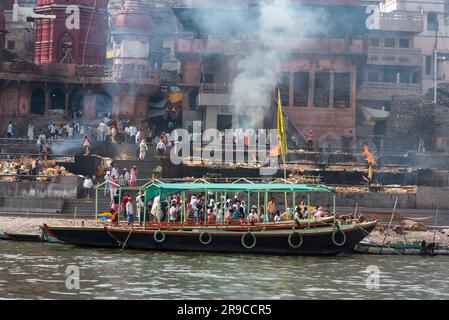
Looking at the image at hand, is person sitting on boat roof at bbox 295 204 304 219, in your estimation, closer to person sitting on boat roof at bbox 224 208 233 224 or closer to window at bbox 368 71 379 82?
person sitting on boat roof at bbox 224 208 233 224

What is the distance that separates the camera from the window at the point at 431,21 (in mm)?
67688

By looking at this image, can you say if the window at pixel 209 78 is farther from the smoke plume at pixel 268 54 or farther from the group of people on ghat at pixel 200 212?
the group of people on ghat at pixel 200 212

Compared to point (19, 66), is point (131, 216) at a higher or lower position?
lower

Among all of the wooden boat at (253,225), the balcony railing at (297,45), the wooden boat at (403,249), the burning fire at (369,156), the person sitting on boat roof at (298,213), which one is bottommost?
the wooden boat at (403,249)

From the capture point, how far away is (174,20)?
229ft

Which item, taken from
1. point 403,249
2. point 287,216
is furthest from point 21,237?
point 403,249

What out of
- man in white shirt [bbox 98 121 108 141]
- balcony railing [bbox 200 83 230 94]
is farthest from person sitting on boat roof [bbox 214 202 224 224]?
balcony railing [bbox 200 83 230 94]

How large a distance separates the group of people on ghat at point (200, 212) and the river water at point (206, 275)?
1615mm

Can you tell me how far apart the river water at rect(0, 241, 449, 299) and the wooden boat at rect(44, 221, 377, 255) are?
41 centimetres

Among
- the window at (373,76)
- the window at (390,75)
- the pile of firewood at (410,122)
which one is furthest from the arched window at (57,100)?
the window at (390,75)

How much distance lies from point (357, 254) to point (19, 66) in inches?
1183

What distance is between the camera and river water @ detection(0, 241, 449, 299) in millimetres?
23062
